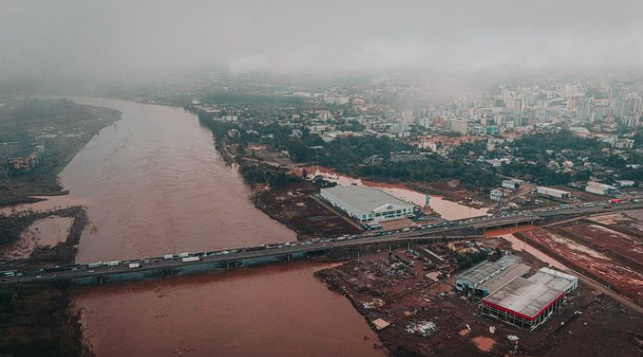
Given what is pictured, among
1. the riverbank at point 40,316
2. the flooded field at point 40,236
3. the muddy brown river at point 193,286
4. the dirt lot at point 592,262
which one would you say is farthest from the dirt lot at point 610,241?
the flooded field at point 40,236

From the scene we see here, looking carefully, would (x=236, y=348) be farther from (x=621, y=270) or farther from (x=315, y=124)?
(x=315, y=124)

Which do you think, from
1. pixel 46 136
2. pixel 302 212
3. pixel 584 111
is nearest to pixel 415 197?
pixel 302 212

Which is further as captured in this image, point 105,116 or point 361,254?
point 105,116

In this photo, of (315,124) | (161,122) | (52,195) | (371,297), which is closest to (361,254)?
(371,297)

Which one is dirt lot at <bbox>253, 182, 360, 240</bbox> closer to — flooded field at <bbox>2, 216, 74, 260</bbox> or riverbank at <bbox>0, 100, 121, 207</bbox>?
flooded field at <bbox>2, 216, 74, 260</bbox>

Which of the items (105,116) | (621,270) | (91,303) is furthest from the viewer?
(105,116)

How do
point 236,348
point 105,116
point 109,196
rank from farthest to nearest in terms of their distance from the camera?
point 105,116 → point 109,196 → point 236,348

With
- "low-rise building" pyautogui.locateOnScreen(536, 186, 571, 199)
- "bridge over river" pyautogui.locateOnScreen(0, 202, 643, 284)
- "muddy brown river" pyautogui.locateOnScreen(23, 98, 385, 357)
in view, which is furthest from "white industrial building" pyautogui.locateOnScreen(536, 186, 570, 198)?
"muddy brown river" pyautogui.locateOnScreen(23, 98, 385, 357)
